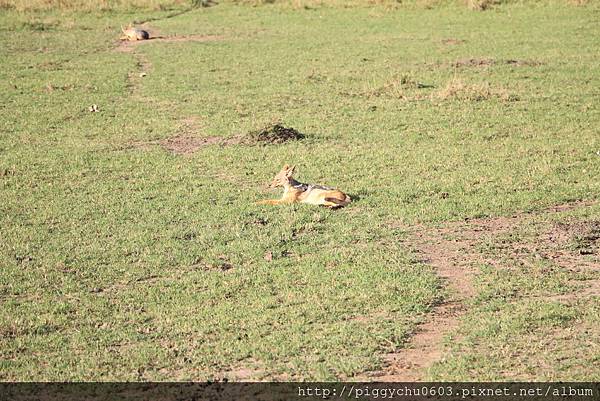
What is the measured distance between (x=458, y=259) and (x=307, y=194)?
230 cm

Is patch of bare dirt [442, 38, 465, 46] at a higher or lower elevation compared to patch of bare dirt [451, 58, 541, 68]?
higher

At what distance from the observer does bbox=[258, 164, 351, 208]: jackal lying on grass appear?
9.65m

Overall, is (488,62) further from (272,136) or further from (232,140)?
(232,140)

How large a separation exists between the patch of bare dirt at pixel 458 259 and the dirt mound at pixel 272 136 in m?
4.35

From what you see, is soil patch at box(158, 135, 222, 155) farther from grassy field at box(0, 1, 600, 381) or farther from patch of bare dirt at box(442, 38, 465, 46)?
patch of bare dirt at box(442, 38, 465, 46)

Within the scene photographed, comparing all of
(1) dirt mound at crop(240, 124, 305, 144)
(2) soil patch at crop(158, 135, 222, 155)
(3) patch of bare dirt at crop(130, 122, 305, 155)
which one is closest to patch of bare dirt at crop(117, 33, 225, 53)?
(2) soil patch at crop(158, 135, 222, 155)

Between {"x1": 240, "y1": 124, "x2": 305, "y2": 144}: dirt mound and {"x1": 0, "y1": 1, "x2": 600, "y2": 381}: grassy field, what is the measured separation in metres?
0.16

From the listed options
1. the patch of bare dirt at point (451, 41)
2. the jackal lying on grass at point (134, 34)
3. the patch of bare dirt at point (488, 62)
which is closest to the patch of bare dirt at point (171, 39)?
the jackal lying on grass at point (134, 34)

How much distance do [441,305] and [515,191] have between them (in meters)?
3.56

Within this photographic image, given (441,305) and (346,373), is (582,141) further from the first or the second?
(346,373)

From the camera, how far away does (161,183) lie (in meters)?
10.9

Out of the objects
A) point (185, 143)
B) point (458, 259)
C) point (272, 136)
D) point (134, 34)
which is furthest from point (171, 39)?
point (458, 259)

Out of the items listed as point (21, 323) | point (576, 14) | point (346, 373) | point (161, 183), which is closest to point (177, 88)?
point (161, 183)

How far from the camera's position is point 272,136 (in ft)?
42.5
